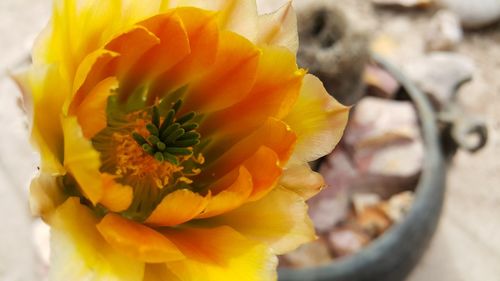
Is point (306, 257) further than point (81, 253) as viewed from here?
Yes

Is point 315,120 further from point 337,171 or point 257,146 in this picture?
point 337,171

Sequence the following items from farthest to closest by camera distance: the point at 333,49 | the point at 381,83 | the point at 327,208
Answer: the point at 381,83
the point at 327,208
the point at 333,49

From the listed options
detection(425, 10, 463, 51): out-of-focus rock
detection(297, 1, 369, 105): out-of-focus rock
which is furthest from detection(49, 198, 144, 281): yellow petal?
detection(425, 10, 463, 51): out-of-focus rock

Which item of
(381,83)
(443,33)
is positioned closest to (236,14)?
(381,83)

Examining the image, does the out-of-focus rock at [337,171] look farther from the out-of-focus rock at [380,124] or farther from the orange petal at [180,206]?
the orange petal at [180,206]

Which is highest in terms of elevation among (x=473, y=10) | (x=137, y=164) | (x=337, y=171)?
(x=137, y=164)

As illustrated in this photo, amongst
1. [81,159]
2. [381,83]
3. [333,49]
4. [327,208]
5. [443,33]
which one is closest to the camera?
[81,159]
